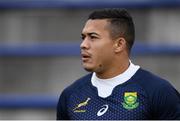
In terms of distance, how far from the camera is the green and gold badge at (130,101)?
4.19m

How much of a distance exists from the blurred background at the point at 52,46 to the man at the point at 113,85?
3.15 metres

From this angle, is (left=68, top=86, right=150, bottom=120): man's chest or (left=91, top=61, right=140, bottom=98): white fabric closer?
(left=68, top=86, right=150, bottom=120): man's chest

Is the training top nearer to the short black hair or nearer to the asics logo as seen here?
the asics logo

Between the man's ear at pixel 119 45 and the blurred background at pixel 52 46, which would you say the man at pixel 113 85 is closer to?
the man's ear at pixel 119 45

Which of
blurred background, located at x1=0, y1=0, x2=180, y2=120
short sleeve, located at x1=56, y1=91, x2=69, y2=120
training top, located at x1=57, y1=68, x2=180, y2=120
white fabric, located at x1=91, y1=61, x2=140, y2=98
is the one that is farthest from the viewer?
blurred background, located at x1=0, y1=0, x2=180, y2=120

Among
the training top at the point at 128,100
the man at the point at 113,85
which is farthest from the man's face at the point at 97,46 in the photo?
the training top at the point at 128,100

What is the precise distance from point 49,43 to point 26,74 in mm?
454

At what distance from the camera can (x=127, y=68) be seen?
4.40 meters

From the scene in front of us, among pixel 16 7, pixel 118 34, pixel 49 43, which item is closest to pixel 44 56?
pixel 49 43

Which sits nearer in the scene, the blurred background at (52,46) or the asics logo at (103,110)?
the asics logo at (103,110)

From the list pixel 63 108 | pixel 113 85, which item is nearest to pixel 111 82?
pixel 113 85

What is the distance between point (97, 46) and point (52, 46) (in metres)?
3.65

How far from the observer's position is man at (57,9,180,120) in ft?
13.6

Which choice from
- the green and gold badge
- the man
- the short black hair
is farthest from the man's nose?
the green and gold badge
